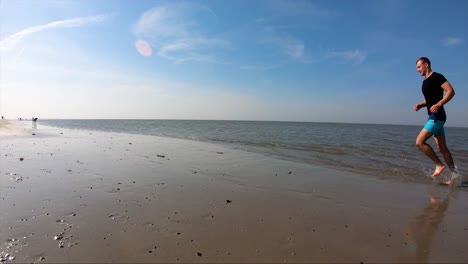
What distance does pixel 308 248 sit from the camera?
283cm

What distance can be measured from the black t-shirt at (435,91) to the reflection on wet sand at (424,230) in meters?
2.11

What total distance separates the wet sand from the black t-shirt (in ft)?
5.50

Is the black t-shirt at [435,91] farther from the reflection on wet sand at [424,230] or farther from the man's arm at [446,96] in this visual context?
the reflection on wet sand at [424,230]

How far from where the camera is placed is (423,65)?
243 inches

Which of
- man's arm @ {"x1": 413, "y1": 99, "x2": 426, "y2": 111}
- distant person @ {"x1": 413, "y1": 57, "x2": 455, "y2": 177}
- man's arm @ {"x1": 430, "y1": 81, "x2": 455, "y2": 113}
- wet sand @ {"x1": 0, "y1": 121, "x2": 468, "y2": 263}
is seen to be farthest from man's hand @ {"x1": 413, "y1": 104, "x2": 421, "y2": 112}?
wet sand @ {"x1": 0, "y1": 121, "x2": 468, "y2": 263}

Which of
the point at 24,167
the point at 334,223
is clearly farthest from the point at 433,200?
the point at 24,167

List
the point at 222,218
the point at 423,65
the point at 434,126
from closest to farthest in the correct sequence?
the point at 222,218
the point at 434,126
the point at 423,65

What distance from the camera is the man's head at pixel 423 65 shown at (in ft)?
20.1

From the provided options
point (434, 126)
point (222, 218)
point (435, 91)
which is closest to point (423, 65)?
point (435, 91)

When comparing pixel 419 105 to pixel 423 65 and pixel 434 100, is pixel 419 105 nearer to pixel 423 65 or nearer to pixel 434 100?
pixel 434 100

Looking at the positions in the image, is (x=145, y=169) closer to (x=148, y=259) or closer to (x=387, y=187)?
(x=148, y=259)

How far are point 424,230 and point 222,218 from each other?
2.70 m

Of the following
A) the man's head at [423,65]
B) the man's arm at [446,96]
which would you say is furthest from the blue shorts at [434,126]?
the man's head at [423,65]

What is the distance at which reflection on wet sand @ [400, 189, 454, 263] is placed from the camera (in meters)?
2.73
